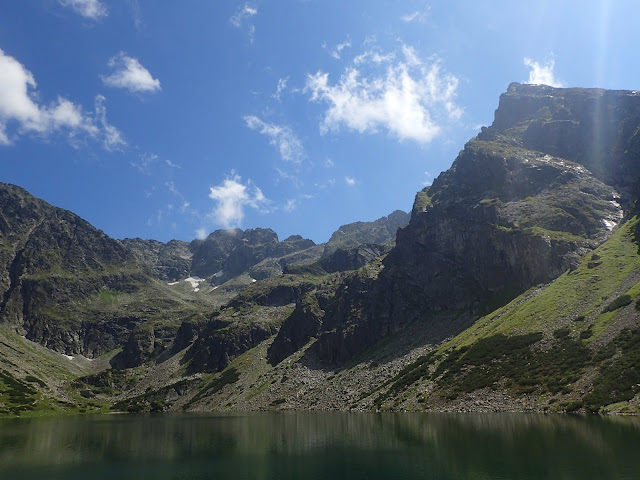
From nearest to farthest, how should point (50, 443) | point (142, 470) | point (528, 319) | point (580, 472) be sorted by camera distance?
point (580, 472), point (142, 470), point (50, 443), point (528, 319)

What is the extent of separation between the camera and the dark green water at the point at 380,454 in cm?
3709

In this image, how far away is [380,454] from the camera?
47438mm

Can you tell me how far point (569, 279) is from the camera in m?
141

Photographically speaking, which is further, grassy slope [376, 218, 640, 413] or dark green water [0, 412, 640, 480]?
grassy slope [376, 218, 640, 413]

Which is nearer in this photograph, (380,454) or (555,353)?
(380,454)

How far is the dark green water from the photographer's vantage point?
37.1 metres

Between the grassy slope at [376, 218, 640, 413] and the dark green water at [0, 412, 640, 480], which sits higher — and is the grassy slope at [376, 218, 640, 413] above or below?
above

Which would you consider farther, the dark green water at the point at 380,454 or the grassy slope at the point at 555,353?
the grassy slope at the point at 555,353

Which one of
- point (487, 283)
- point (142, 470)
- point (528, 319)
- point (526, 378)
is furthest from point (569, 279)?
point (142, 470)

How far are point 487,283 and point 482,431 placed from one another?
451 ft

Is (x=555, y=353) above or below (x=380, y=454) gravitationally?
above

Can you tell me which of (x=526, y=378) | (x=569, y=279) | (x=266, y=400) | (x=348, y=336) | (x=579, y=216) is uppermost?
(x=579, y=216)

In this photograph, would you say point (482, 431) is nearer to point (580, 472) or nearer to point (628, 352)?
point (580, 472)

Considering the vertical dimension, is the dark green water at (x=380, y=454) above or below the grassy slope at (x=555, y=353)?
below
